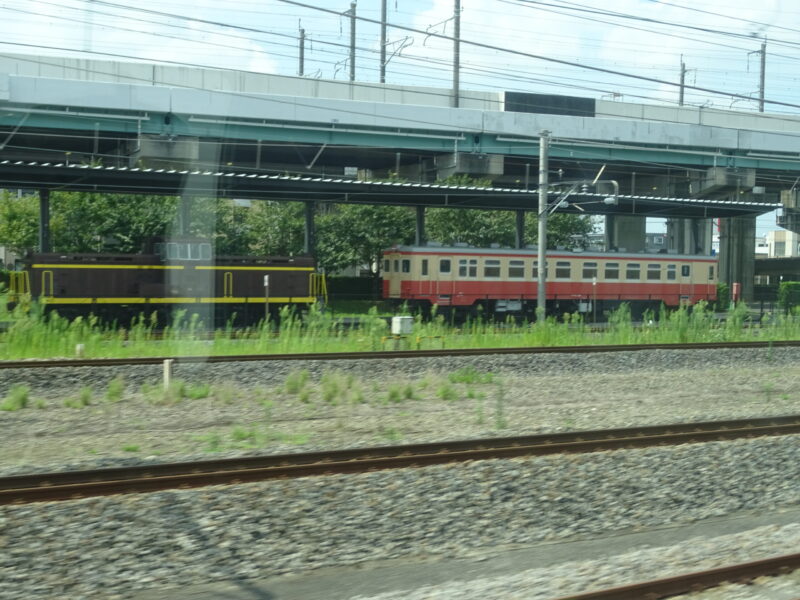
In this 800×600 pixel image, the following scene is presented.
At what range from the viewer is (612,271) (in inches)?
1415

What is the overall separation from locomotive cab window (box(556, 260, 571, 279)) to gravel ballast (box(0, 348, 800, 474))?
1533cm

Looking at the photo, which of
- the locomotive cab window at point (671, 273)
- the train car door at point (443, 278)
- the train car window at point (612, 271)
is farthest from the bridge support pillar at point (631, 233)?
the train car door at point (443, 278)

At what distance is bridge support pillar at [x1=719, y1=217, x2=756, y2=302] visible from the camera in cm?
5472

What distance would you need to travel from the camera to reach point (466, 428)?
37.6ft

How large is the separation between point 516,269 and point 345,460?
85.1 feet

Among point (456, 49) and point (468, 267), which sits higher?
point (456, 49)

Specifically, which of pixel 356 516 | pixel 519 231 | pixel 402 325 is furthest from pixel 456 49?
pixel 356 516

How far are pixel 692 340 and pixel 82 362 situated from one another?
54.0ft

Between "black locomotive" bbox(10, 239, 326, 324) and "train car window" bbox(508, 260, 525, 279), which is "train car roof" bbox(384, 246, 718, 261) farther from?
"black locomotive" bbox(10, 239, 326, 324)

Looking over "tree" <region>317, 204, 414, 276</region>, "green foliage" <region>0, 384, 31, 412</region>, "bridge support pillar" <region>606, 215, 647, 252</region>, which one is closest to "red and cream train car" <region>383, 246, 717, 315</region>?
"tree" <region>317, 204, 414, 276</region>

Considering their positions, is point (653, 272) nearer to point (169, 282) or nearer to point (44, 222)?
point (169, 282)

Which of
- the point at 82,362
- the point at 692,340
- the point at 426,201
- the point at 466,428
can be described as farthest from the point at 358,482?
the point at 426,201

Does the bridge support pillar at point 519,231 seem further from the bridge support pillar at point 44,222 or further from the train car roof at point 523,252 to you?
the bridge support pillar at point 44,222

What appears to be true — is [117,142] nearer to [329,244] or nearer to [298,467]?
[329,244]
